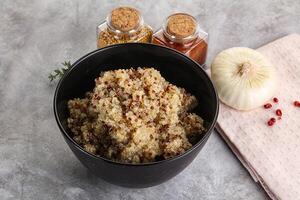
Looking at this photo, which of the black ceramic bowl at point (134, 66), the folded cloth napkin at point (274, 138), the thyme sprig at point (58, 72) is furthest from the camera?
the thyme sprig at point (58, 72)

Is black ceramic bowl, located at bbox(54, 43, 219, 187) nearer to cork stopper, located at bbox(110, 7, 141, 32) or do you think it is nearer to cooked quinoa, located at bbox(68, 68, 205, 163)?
cooked quinoa, located at bbox(68, 68, 205, 163)

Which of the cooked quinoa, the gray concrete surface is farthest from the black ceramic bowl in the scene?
the gray concrete surface

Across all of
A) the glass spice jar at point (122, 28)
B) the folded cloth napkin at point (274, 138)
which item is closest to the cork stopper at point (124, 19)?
the glass spice jar at point (122, 28)

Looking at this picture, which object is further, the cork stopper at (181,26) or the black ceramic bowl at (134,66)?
the cork stopper at (181,26)

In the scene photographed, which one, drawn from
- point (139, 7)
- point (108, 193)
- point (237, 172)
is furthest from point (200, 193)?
point (139, 7)

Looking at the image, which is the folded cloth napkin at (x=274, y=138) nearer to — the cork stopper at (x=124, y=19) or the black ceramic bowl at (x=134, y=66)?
the black ceramic bowl at (x=134, y=66)

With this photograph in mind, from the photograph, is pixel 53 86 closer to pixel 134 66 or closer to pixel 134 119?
pixel 134 66

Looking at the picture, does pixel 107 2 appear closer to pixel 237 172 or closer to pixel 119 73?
pixel 119 73
